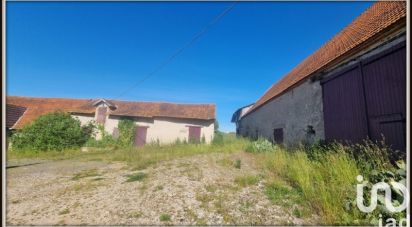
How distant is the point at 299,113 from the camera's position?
8.81 m

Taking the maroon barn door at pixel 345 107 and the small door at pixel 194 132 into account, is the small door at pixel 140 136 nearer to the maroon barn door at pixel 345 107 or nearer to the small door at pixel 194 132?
the small door at pixel 194 132

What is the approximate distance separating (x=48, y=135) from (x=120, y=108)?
21.1 feet

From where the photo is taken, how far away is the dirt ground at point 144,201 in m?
3.44

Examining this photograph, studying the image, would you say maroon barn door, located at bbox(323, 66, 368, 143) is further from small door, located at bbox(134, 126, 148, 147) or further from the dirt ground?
small door, located at bbox(134, 126, 148, 147)

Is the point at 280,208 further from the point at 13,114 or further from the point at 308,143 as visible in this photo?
the point at 13,114

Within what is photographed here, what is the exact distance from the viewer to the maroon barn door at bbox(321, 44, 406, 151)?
4.21 metres

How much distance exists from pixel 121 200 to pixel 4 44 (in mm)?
3384

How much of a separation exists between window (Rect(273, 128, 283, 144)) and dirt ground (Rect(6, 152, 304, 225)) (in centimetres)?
523

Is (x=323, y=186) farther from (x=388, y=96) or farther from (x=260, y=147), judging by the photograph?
(x=260, y=147)

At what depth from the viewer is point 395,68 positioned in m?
4.28

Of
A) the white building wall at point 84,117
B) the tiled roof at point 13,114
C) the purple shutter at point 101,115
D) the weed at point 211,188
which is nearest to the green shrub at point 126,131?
the purple shutter at point 101,115

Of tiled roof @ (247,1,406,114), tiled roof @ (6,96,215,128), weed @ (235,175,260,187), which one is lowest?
weed @ (235,175,260,187)
